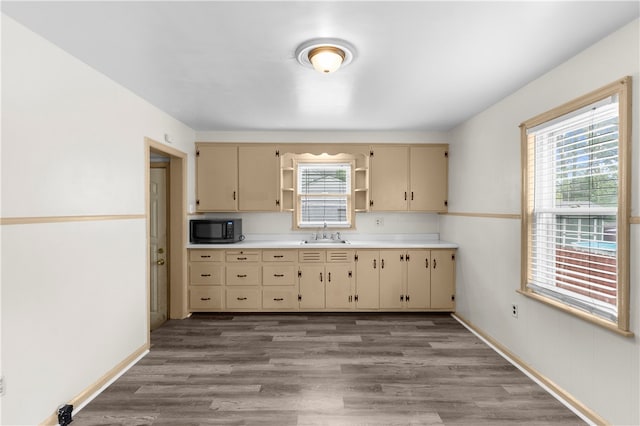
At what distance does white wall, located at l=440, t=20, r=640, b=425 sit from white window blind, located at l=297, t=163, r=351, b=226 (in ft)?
4.79

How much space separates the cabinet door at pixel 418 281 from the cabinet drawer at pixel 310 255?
3.84ft

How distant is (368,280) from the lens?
417cm

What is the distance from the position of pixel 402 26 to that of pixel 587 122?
1.45m

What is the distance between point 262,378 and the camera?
8.59 ft

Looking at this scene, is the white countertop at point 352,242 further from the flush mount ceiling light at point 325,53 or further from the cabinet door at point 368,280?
the flush mount ceiling light at point 325,53

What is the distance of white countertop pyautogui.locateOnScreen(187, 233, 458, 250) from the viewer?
4.12m

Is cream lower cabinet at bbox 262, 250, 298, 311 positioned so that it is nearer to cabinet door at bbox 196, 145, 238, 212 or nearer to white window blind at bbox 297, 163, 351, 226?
white window blind at bbox 297, 163, 351, 226

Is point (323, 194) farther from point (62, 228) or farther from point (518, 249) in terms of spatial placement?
point (62, 228)

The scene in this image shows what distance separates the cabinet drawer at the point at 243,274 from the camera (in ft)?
13.6

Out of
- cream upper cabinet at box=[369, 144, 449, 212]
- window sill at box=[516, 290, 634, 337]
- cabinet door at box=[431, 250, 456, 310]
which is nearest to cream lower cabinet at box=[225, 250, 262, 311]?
cream upper cabinet at box=[369, 144, 449, 212]

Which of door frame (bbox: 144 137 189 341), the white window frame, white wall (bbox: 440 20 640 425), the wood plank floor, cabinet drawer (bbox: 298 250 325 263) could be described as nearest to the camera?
white wall (bbox: 440 20 640 425)

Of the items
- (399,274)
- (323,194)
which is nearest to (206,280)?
(323,194)

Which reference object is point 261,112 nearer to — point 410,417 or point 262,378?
point 262,378

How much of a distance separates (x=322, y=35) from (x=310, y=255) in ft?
9.03
